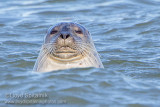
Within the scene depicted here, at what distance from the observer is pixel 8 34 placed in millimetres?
11227

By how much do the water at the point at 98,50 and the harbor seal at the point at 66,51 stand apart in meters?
0.19

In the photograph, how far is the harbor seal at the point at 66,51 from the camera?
21.3ft

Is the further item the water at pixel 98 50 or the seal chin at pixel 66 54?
the seal chin at pixel 66 54

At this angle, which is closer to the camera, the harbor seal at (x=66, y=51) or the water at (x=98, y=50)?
the water at (x=98, y=50)

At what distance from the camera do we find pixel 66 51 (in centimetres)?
652

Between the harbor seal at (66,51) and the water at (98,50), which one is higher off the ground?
the harbor seal at (66,51)

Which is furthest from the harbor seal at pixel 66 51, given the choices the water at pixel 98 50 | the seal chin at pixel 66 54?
the water at pixel 98 50

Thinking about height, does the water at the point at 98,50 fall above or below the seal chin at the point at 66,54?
below

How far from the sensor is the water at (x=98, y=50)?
5.63 meters

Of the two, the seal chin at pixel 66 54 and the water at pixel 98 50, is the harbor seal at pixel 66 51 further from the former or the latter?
the water at pixel 98 50

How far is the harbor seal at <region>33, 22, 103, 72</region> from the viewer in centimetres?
649

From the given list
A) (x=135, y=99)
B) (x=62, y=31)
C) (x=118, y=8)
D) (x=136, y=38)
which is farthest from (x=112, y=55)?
(x=118, y=8)

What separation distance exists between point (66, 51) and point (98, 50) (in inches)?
131

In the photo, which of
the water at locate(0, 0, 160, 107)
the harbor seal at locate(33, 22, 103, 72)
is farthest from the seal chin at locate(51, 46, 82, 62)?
the water at locate(0, 0, 160, 107)
